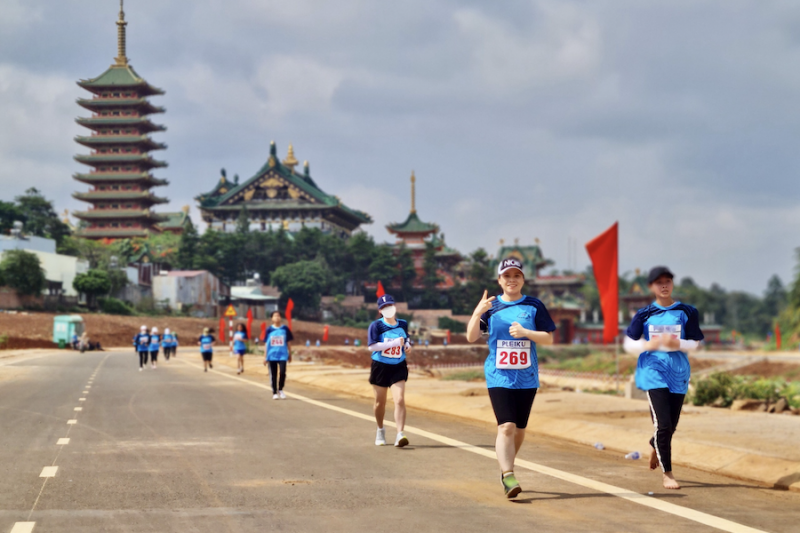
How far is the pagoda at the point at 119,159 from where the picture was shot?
108 meters

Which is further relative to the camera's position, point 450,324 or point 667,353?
point 450,324

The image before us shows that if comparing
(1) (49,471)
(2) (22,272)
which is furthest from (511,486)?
(2) (22,272)

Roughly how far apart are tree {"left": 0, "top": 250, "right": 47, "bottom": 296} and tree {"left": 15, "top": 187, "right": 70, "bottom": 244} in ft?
90.1

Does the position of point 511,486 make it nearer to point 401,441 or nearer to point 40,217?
point 401,441

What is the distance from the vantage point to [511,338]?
7.20 m

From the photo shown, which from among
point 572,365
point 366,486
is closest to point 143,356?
point 366,486

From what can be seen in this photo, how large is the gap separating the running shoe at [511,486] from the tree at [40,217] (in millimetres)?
98485

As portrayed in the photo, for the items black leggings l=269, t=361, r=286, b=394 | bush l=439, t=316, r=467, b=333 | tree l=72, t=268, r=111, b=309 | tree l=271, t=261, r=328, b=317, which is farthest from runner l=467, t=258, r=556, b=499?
tree l=271, t=261, r=328, b=317

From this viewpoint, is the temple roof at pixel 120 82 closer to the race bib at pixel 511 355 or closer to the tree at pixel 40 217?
the tree at pixel 40 217

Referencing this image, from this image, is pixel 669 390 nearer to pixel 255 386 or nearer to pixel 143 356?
pixel 255 386

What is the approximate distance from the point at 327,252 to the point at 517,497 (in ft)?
305

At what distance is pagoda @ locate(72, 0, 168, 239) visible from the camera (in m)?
108

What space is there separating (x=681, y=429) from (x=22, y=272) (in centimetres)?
6749

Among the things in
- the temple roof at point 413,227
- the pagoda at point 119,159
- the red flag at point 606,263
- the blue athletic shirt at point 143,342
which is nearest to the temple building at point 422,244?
the temple roof at point 413,227
